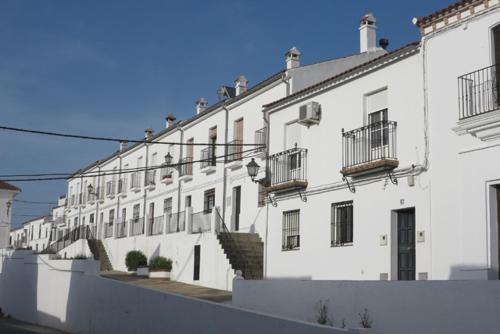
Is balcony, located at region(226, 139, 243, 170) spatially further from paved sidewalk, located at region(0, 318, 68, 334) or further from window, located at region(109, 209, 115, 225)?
window, located at region(109, 209, 115, 225)

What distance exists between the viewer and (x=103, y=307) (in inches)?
694

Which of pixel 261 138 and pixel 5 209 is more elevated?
pixel 261 138

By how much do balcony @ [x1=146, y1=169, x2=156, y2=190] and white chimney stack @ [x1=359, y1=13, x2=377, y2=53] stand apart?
13560mm

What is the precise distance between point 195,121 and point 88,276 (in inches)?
460

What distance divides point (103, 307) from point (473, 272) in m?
9.58

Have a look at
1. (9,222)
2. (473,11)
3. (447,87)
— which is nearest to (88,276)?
(447,87)

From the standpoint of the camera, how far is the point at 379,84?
1672 centimetres

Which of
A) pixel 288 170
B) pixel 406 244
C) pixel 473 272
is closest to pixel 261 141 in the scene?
pixel 288 170

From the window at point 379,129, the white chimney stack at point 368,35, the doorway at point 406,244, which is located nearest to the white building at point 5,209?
the white chimney stack at point 368,35

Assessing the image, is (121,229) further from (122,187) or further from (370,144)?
(370,144)

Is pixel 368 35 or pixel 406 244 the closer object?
pixel 406 244

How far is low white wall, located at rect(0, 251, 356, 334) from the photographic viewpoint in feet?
37.8

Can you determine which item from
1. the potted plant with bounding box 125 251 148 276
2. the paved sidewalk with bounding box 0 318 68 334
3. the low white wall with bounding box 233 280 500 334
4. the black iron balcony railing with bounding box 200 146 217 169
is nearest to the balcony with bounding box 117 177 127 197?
the potted plant with bounding box 125 251 148 276

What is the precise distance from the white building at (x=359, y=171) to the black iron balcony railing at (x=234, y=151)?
0.08 metres
